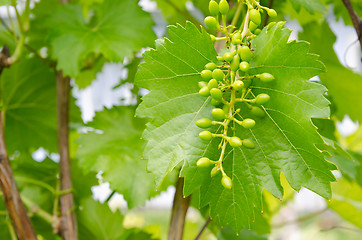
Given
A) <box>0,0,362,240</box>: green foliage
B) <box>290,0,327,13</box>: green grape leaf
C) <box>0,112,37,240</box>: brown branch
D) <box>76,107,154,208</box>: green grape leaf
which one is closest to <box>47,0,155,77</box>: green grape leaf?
<box>0,0,362,240</box>: green foliage

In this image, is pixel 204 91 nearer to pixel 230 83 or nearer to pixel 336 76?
pixel 230 83

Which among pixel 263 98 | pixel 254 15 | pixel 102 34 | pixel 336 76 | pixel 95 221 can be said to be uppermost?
pixel 102 34

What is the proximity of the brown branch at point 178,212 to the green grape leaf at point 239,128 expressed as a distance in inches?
7.2

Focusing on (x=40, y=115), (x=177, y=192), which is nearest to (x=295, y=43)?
(x=177, y=192)

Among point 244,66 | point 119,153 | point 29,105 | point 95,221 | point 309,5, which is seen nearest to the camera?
point 244,66

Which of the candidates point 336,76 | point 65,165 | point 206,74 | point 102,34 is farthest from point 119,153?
point 336,76

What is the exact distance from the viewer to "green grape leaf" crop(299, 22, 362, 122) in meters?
1.10

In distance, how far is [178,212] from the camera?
0.77 meters

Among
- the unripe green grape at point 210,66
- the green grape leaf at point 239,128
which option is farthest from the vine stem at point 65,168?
the unripe green grape at point 210,66

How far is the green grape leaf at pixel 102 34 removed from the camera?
1.00m

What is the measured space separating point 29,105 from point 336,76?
91 cm

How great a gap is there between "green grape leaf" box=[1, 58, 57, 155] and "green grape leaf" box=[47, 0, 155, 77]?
150mm

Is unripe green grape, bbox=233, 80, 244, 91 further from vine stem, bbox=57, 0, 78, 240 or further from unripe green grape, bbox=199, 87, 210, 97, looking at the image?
vine stem, bbox=57, 0, 78, 240

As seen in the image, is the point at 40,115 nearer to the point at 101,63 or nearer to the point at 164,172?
the point at 101,63
